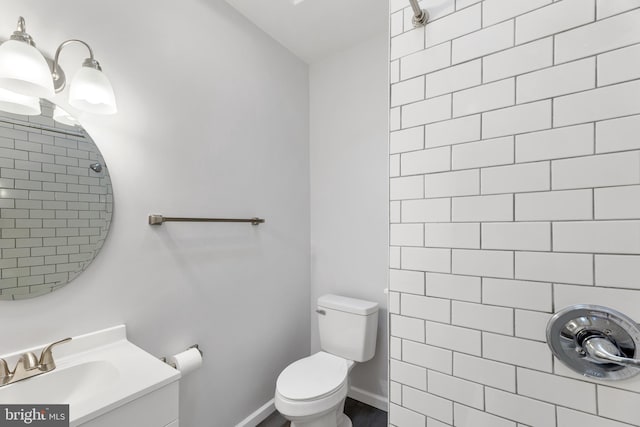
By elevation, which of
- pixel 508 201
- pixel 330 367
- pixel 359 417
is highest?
pixel 508 201

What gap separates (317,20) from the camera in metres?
1.80

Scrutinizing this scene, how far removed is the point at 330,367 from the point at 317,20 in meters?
2.13

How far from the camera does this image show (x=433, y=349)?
76 centimetres

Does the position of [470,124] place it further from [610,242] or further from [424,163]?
[610,242]

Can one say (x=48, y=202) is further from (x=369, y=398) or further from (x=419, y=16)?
(x=369, y=398)

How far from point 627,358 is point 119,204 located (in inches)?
61.8

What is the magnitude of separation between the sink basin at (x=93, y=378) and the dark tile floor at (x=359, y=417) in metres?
1.15

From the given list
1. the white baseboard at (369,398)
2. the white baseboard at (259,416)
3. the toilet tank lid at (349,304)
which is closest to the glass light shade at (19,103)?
the toilet tank lid at (349,304)

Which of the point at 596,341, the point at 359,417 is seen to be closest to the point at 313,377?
the point at 359,417

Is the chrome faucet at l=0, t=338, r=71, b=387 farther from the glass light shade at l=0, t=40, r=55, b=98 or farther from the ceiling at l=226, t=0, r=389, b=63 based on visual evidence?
the ceiling at l=226, t=0, r=389, b=63

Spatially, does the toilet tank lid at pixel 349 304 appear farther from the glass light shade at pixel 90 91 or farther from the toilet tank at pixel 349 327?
the glass light shade at pixel 90 91

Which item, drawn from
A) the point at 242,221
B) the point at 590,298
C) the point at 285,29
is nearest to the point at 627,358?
the point at 590,298

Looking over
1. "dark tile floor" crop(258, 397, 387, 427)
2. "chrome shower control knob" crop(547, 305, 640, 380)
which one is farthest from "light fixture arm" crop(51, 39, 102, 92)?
"dark tile floor" crop(258, 397, 387, 427)

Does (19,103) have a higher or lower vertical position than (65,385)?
higher
